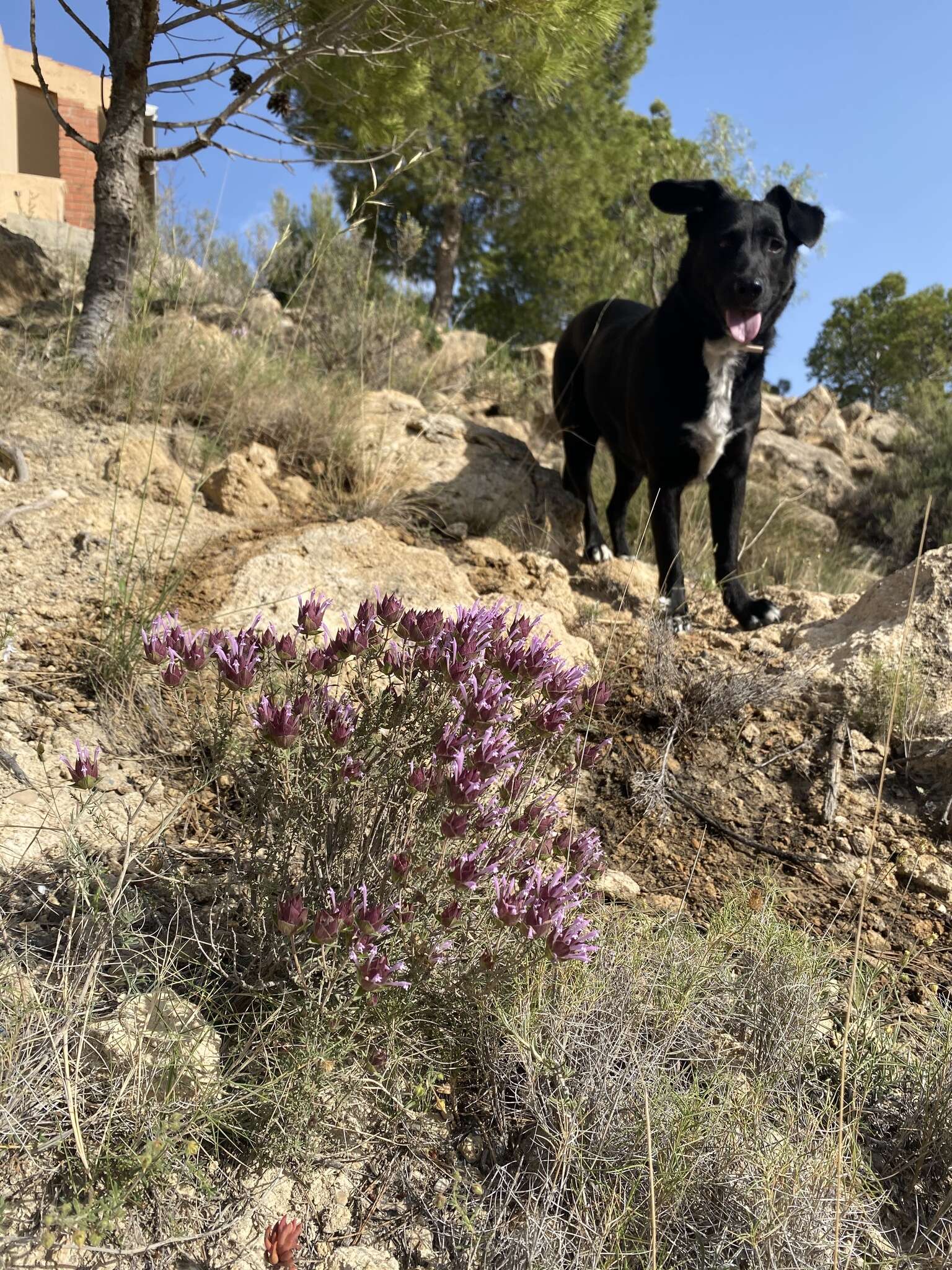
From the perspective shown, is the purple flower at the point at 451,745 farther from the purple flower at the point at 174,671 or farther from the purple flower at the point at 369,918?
the purple flower at the point at 174,671

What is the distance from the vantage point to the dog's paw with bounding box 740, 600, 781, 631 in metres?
4.14

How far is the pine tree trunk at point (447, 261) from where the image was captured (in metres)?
15.8

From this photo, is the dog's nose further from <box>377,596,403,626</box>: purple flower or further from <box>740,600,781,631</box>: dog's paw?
<box>377,596,403,626</box>: purple flower

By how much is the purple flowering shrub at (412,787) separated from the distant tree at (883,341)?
31228 mm

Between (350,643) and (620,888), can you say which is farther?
(620,888)

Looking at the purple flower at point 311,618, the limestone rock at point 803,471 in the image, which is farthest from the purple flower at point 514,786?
the limestone rock at point 803,471

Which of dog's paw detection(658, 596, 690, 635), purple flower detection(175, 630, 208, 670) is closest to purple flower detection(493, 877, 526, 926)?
purple flower detection(175, 630, 208, 670)

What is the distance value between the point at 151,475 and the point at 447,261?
542 inches

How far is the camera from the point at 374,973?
4.89ft

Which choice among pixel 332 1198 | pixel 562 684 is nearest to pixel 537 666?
pixel 562 684

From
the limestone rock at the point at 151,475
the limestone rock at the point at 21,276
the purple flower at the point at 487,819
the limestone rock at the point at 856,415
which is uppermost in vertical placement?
the limestone rock at the point at 856,415

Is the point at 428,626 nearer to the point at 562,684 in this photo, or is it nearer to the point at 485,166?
the point at 562,684

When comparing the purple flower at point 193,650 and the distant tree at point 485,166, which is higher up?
the distant tree at point 485,166

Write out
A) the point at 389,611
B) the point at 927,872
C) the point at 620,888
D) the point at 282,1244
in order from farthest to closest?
the point at 927,872 < the point at 620,888 < the point at 389,611 < the point at 282,1244
